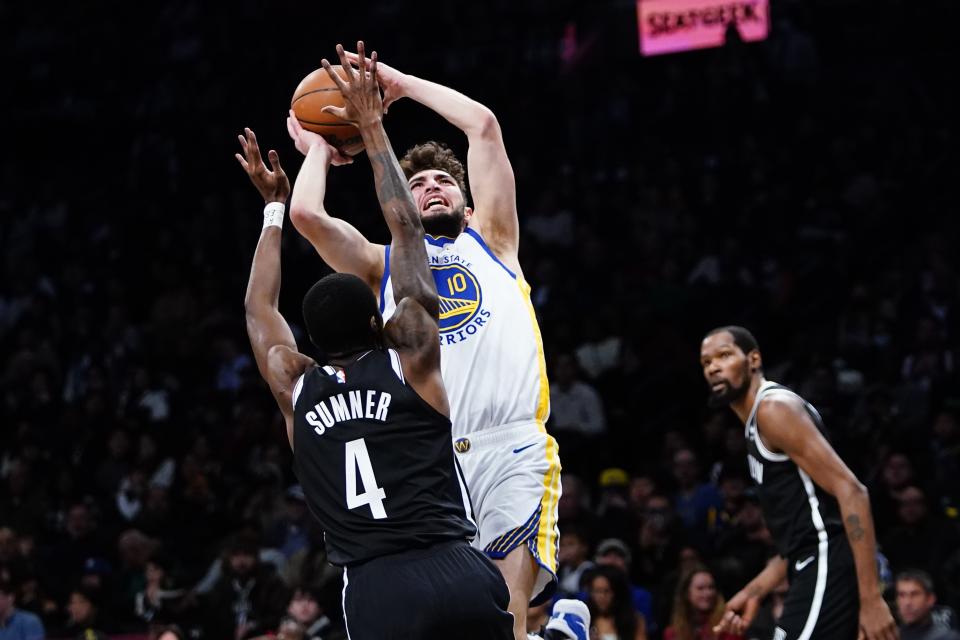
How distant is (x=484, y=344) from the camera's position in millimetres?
5293

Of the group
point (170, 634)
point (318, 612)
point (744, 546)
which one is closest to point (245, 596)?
point (318, 612)

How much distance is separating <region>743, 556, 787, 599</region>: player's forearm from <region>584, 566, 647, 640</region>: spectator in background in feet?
8.95

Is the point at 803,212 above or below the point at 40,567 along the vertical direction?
above

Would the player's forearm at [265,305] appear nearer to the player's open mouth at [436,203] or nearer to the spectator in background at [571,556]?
the player's open mouth at [436,203]

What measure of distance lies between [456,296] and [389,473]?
3.90ft

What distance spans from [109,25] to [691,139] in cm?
925

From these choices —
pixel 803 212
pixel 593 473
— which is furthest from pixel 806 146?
pixel 593 473

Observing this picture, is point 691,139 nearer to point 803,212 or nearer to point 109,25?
point 803,212

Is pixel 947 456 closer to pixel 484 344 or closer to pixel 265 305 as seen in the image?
pixel 484 344

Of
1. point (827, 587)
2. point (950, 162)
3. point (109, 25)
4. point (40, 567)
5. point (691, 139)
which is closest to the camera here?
point (827, 587)

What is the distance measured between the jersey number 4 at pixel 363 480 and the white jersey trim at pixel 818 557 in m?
2.42

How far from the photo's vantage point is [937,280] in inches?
500

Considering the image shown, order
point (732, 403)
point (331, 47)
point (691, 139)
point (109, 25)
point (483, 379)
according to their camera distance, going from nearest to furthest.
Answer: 1. point (483, 379)
2. point (732, 403)
3. point (691, 139)
4. point (331, 47)
5. point (109, 25)

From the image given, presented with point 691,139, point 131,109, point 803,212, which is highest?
point 131,109
